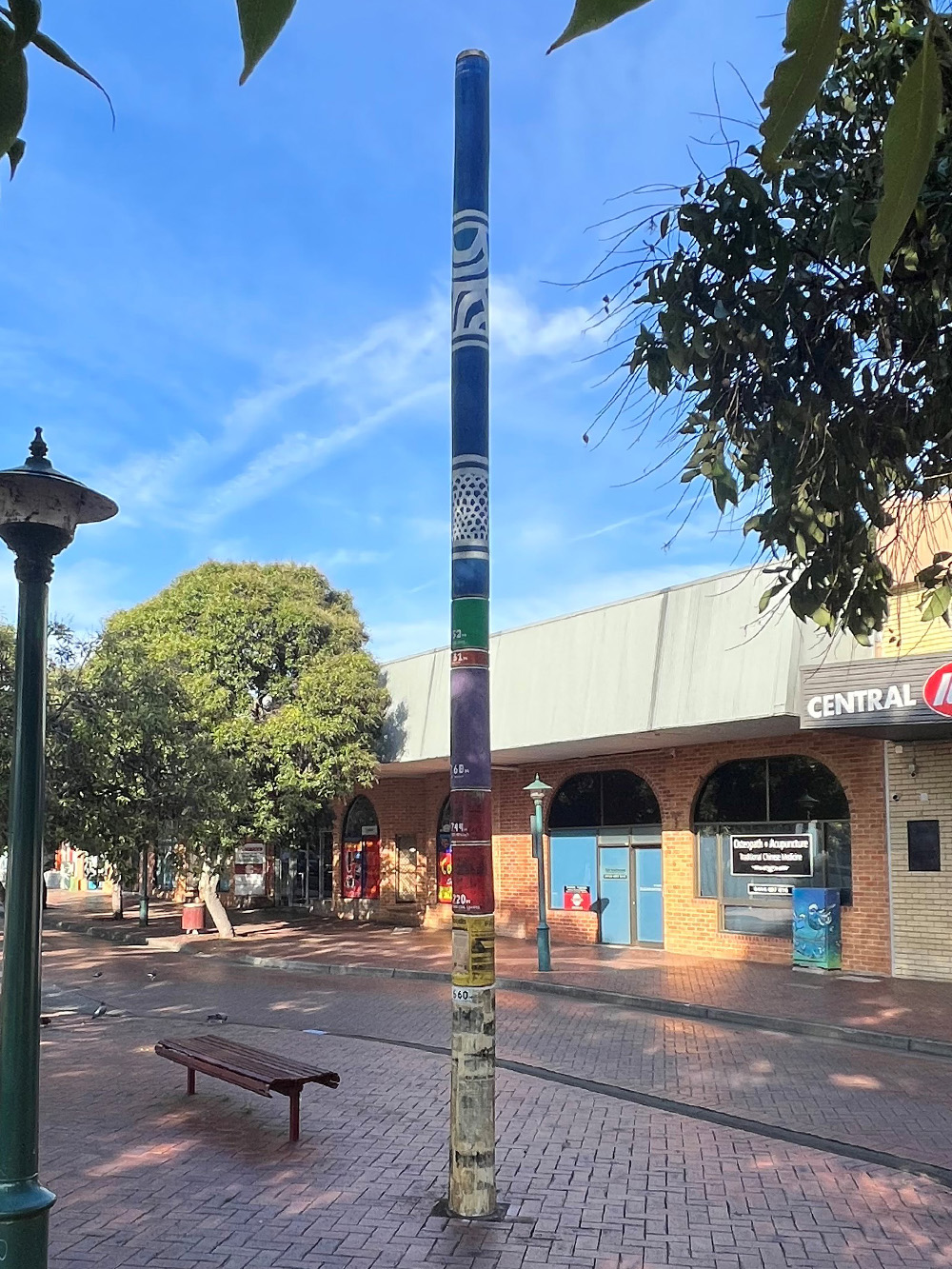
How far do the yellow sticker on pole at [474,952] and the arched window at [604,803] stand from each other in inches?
597

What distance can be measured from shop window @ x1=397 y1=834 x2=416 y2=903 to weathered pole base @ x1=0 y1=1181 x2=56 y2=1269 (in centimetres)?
2358

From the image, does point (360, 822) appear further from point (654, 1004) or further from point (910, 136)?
point (910, 136)

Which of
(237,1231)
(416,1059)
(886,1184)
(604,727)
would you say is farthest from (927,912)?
(237,1231)

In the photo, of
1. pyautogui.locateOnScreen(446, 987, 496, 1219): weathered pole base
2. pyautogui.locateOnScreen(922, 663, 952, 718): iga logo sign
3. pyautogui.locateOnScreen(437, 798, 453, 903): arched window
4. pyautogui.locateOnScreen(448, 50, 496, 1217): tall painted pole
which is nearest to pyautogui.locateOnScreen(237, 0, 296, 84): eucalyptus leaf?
pyautogui.locateOnScreen(448, 50, 496, 1217): tall painted pole

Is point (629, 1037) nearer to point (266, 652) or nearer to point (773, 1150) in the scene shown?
point (773, 1150)

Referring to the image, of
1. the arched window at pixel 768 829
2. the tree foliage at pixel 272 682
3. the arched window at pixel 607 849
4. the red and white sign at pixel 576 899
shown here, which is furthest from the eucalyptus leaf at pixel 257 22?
the red and white sign at pixel 576 899

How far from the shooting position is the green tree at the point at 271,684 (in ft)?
76.0

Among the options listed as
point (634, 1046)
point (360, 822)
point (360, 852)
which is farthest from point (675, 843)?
point (360, 822)

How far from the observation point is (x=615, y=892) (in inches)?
856

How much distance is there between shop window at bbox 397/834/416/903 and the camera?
28078mm

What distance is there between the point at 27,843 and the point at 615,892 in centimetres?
1788

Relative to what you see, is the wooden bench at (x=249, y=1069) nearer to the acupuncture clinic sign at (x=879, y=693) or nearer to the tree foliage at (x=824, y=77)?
the tree foliage at (x=824, y=77)

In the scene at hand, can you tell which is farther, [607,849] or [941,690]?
[607,849]

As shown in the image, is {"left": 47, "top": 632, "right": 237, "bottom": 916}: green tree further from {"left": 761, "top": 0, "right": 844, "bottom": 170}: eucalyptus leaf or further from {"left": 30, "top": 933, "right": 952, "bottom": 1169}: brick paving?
{"left": 761, "top": 0, "right": 844, "bottom": 170}: eucalyptus leaf
